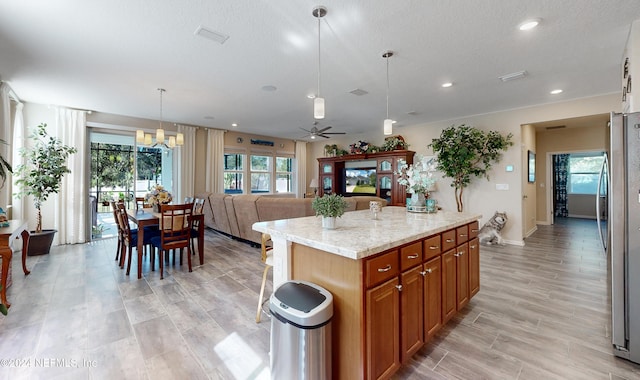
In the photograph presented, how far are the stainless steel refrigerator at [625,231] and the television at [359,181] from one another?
546cm

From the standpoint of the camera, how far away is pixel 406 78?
12.2 ft

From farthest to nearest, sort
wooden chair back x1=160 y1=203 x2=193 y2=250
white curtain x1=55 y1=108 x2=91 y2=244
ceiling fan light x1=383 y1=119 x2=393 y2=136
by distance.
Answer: white curtain x1=55 y1=108 x2=91 y2=244 → wooden chair back x1=160 y1=203 x2=193 y2=250 → ceiling fan light x1=383 y1=119 x2=393 y2=136

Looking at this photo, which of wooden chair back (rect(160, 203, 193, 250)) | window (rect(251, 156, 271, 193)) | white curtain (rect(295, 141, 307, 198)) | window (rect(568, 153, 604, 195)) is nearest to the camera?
wooden chair back (rect(160, 203, 193, 250))

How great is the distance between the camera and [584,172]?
870cm

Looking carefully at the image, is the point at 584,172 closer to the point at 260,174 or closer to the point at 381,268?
the point at 260,174

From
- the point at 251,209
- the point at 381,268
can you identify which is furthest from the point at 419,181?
the point at 251,209

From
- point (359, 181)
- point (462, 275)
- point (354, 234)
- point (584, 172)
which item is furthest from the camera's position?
point (584, 172)

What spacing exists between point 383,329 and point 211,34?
9.64 feet

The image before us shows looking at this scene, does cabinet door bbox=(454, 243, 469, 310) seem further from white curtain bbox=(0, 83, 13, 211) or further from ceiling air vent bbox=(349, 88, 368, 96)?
white curtain bbox=(0, 83, 13, 211)

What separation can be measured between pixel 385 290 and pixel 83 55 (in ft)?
13.3

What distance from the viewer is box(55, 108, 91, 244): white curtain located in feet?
16.7

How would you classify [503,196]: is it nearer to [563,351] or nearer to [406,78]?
[406,78]

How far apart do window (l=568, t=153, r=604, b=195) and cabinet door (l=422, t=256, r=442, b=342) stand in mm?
10076

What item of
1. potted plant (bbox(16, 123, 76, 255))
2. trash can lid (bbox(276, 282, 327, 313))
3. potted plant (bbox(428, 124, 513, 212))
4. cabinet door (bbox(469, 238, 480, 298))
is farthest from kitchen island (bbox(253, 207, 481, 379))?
potted plant (bbox(16, 123, 76, 255))
